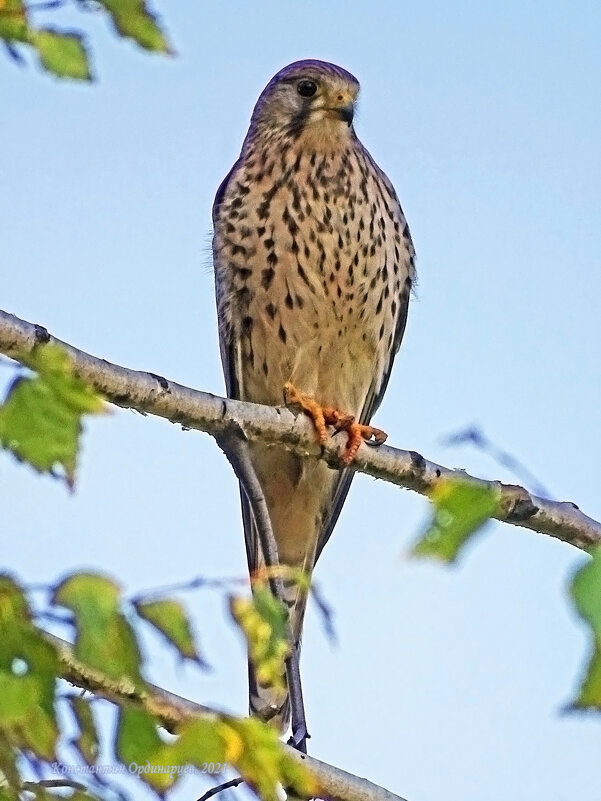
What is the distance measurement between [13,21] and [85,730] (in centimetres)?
99

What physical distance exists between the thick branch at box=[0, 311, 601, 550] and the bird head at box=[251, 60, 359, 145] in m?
1.99

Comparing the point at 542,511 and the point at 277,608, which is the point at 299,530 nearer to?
the point at 542,511

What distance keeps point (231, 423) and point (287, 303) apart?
74.6 inches

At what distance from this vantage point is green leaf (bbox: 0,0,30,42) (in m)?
1.66

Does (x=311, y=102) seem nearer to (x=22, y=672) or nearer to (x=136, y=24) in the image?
(x=136, y=24)

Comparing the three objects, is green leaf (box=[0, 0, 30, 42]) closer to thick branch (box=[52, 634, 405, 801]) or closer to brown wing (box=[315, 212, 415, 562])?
thick branch (box=[52, 634, 405, 801])

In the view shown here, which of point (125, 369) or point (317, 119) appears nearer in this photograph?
point (125, 369)

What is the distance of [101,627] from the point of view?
5.08ft

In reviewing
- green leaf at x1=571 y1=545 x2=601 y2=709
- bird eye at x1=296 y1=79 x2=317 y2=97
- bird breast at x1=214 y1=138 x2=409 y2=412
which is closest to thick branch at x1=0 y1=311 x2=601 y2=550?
bird breast at x1=214 y1=138 x2=409 y2=412

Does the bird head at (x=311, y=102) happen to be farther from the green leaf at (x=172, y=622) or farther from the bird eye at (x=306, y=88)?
the green leaf at (x=172, y=622)

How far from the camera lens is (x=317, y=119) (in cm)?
557

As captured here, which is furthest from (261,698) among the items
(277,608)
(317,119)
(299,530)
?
(277,608)

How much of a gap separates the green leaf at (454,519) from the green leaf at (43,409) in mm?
413

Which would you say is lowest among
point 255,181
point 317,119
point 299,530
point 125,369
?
point 125,369
